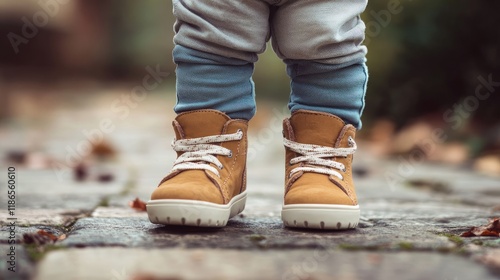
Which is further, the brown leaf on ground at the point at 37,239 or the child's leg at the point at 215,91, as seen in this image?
the child's leg at the point at 215,91

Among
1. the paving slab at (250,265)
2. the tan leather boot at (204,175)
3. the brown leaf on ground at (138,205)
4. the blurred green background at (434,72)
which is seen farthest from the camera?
the blurred green background at (434,72)

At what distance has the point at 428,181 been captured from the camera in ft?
8.26

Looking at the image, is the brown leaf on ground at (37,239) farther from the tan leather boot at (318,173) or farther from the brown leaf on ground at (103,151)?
the brown leaf on ground at (103,151)

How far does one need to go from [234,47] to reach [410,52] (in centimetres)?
253

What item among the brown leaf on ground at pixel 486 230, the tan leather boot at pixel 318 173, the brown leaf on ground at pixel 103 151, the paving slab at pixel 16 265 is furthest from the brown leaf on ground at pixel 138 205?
the brown leaf on ground at pixel 103 151

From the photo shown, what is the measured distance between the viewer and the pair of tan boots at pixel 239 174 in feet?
4.11

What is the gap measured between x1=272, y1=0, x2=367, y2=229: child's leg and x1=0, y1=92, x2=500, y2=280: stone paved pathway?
6 cm

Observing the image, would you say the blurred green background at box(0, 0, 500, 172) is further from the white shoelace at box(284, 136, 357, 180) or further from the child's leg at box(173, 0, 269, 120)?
the child's leg at box(173, 0, 269, 120)

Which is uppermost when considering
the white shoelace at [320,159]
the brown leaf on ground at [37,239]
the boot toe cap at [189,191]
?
the white shoelace at [320,159]

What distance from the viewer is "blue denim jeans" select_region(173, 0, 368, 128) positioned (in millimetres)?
1338

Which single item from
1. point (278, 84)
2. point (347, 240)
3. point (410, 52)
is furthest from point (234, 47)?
point (278, 84)

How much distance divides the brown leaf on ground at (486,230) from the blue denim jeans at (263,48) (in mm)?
333

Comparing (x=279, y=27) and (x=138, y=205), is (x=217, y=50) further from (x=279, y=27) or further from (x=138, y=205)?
(x=138, y=205)

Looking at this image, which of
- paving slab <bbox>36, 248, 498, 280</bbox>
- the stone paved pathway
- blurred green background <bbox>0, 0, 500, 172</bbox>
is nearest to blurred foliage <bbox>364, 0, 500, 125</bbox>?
blurred green background <bbox>0, 0, 500, 172</bbox>
